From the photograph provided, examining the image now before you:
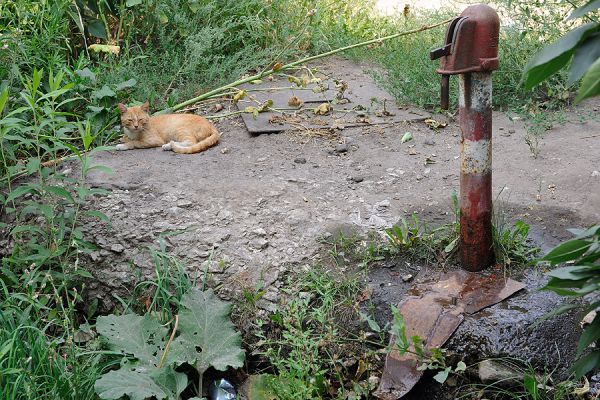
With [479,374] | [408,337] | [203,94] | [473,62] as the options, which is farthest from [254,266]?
[203,94]

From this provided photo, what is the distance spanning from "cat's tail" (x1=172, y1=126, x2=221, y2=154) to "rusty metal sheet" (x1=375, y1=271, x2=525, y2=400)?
2.05m

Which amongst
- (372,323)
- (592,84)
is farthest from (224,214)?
(592,84)

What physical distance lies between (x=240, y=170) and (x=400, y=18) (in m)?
3.61

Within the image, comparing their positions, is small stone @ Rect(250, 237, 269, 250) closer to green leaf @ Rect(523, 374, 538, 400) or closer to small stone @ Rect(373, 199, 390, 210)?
small stone @ Rect(373, 199, 390, 210)

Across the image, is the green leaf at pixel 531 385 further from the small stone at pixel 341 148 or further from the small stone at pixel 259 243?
the small stone at pixel 341 148

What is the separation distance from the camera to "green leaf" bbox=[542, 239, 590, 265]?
1.64 metres

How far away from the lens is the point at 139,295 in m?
3.44

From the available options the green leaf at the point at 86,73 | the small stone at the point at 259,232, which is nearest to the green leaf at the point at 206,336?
the small stone at the point at 259,232

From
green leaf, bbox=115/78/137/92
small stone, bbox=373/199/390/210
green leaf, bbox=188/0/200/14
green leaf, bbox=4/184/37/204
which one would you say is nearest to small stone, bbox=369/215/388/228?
small stone, bbox=373/199/390/210

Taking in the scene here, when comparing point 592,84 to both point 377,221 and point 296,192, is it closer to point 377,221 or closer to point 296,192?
point 377,221

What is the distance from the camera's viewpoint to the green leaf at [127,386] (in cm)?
273

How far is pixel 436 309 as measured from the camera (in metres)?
2.94

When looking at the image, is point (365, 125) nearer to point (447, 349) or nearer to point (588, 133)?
point (588, 133)

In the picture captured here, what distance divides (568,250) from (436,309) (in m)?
1.32
